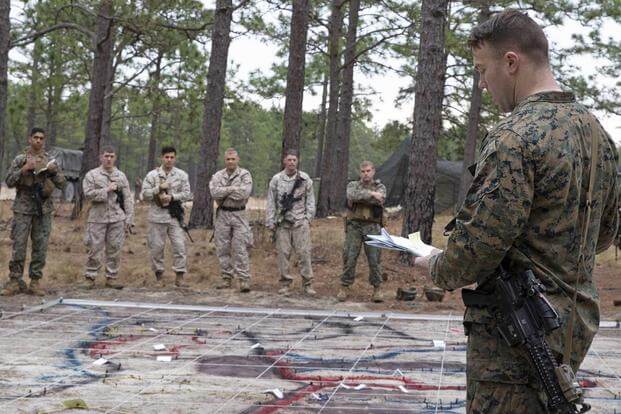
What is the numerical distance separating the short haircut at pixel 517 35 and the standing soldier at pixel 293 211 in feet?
20.7

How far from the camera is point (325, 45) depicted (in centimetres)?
1775

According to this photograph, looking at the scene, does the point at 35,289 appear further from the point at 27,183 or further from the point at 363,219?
the point at 363,219

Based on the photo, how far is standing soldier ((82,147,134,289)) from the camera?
8.38m

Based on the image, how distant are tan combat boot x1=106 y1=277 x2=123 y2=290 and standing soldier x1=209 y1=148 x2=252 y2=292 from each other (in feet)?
3.80

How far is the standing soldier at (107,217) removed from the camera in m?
8.38

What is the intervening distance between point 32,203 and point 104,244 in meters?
1.07

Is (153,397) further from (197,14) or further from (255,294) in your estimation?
(197,14)

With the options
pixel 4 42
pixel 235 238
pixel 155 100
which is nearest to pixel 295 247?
pixel 235 238

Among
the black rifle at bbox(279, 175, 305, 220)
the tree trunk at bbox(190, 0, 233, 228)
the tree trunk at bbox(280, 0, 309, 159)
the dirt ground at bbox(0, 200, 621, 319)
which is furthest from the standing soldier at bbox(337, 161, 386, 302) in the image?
the tree trunk at bbox(190, 0, 233, 228)

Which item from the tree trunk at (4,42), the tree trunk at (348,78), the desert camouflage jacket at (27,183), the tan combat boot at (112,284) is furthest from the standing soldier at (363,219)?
the tree trunk at (348,78)

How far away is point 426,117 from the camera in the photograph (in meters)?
9.30

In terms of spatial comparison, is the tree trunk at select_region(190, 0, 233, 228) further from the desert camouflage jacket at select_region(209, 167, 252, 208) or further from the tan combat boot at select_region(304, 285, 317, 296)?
the tan combat boot at select_region(304, 285, 317, 296)

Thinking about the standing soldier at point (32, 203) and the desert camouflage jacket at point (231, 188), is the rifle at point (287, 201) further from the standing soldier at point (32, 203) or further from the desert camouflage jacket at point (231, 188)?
the standing soldier at point (32, 203)

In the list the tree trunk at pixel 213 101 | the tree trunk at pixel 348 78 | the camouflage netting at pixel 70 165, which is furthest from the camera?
the camouflage netting at pixel 70 165
